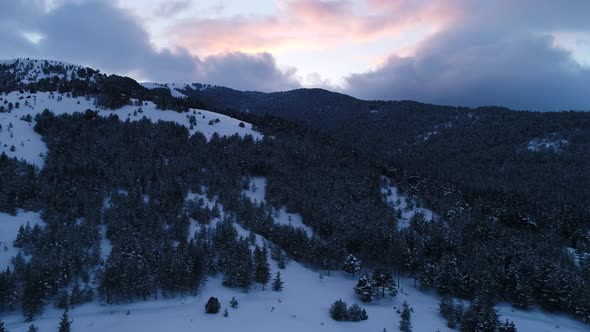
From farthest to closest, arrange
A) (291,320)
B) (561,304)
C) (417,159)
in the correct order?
1. (417,159)
2. (561,304)
3. (291,320)

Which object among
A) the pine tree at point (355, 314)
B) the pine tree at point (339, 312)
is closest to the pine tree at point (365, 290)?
the pine tree at point (355, 314)

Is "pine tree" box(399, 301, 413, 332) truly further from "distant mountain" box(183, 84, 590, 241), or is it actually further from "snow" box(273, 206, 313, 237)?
"distant mountain" box(183, 84, 590, 241)

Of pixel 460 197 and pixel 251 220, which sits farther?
pixel 460 197

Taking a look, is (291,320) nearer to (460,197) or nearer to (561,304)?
(561,304)

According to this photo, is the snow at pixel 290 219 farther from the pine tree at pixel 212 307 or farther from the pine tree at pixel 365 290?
the pine tree at pixel 212 307

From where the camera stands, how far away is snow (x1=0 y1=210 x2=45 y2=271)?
44391 millimetres

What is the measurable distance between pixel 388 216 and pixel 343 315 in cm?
3432

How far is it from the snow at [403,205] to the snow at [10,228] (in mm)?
64016

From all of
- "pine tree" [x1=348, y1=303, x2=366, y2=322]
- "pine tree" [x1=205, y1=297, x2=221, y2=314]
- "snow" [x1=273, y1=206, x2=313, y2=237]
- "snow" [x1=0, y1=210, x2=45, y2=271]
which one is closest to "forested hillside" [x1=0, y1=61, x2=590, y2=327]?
"snow" [x1=0, y1=210, x2=45, y2=271]

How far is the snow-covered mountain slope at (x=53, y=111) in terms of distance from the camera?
233ft

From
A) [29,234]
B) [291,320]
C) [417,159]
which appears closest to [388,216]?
[291,320]

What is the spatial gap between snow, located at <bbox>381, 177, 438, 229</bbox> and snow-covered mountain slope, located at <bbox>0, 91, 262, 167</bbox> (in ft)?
136

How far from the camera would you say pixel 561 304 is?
168ft

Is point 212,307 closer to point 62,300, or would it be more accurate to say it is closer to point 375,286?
point 62,300
